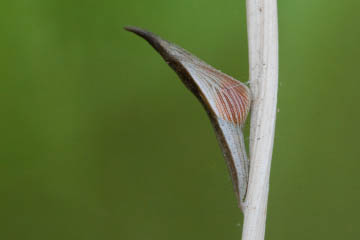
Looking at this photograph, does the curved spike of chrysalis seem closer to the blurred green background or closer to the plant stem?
the plant stem

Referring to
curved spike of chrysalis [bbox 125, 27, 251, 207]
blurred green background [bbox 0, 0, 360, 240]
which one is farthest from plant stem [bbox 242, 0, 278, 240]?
blurred green background [bbox 0, 0, 360, 240]

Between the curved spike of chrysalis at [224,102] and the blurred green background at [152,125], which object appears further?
the blurred green background at [152,125]

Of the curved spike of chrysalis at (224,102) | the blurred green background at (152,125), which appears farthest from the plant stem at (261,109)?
the blurred green background at (152,125)

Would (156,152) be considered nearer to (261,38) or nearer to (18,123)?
(18,123)

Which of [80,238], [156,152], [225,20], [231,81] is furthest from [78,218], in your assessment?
[231,81]

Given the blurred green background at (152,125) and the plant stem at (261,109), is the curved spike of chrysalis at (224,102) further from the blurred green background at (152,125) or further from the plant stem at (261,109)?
the blurred green background at (152,125)
